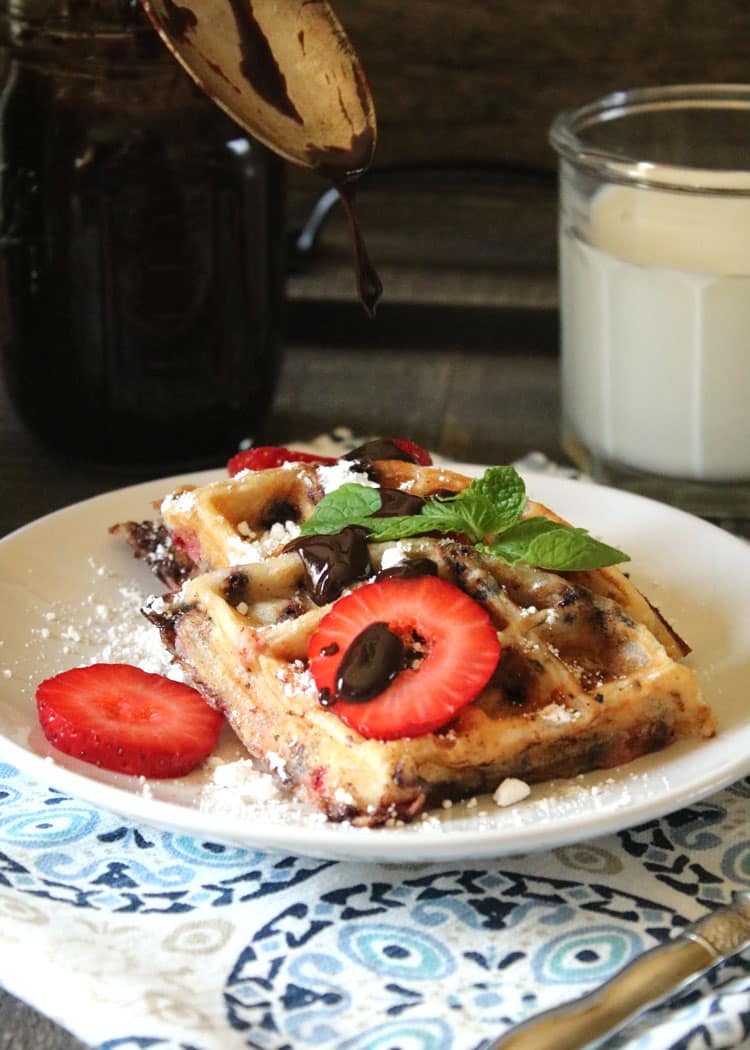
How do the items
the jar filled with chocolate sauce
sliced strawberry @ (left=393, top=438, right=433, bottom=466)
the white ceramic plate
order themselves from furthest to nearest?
the jar filled with chocolate sauce, sliced strawberry @ (left=393, top=438, right=433, bottom=466), the white ceramic plate

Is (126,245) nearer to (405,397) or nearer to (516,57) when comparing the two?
(405,397)

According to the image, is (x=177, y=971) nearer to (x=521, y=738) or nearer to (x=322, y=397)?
(x=521, y=738)

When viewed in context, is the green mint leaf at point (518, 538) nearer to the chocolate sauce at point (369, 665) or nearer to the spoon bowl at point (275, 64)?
the chocolate sauce at point (369, 665)

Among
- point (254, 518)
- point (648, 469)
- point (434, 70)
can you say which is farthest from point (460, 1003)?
point (434, 70)

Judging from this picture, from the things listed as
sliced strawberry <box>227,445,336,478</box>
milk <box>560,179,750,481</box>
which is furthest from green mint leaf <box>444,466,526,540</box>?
milk <box>560,179,750,481</box>

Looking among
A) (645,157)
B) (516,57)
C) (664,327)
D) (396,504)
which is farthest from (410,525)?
(516,57)

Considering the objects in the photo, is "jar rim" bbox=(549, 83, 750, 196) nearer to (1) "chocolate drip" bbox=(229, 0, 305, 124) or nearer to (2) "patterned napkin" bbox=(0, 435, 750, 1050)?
(1) "chocolate drip" bbox=(229, 0, 305, 124)
